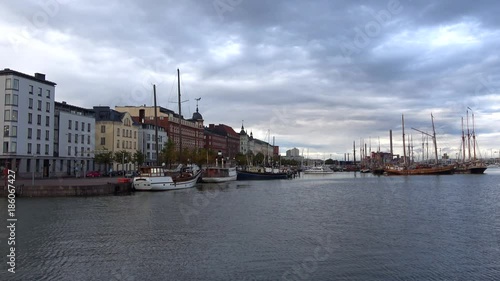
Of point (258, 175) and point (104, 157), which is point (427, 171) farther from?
point (104, 157)

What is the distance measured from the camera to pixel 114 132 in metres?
119

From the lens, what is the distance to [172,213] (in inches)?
1597

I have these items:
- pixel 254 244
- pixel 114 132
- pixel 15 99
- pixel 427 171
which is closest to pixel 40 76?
pixel 15 99

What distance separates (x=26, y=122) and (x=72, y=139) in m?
17.0

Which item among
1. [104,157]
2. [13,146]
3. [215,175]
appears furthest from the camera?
[215,175]

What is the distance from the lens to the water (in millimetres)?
20219

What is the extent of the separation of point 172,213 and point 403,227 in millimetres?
19061

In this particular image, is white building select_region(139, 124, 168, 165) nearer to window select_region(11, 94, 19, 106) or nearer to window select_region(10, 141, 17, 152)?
window select_region(11, 94, 19, 106)

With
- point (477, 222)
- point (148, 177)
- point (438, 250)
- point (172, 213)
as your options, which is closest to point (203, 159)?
point (148, 177)

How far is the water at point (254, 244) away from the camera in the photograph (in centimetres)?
2022

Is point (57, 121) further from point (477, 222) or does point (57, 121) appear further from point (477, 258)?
point (477, 258)

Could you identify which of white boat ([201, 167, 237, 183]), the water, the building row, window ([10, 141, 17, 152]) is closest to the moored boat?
white boat ([201, 167, 237, 183])

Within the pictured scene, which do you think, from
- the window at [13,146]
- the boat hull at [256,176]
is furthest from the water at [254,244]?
the boat hull at [256,176]

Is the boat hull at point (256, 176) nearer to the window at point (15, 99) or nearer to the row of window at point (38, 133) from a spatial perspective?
the row of window at point (38, 133)
